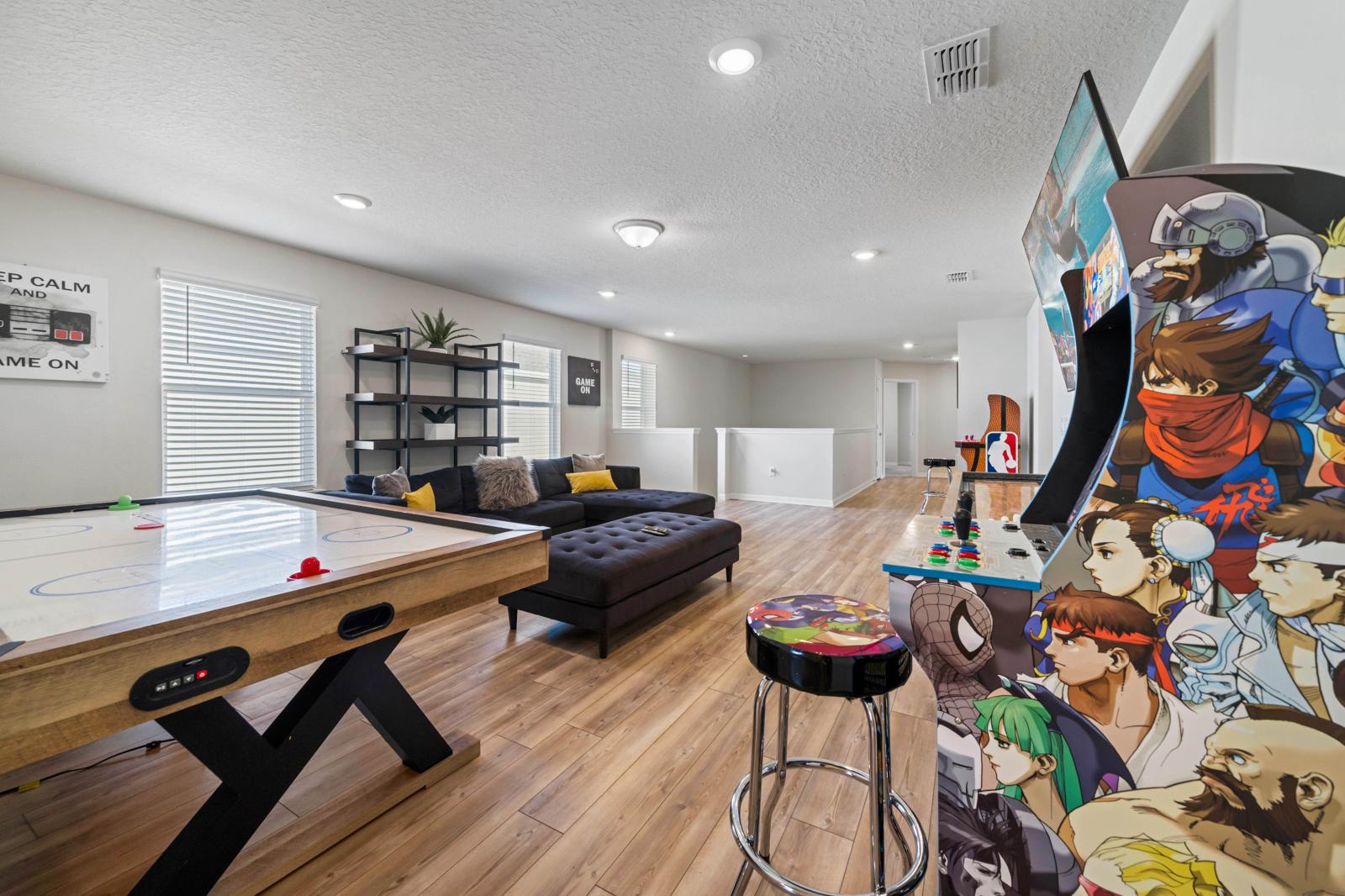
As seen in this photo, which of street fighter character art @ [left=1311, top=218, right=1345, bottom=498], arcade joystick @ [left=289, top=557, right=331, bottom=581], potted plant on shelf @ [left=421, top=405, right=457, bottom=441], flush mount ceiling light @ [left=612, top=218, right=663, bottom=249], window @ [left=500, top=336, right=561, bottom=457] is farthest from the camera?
window @ [left=500, top=336, right=561, bottom=457]

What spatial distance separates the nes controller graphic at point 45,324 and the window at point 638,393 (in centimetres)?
510

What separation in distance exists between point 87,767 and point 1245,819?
9.84ft

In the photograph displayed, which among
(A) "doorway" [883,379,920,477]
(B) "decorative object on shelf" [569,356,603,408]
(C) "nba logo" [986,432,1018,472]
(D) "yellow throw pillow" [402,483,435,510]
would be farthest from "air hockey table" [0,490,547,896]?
(A) "doorway" [883,379,920,477]

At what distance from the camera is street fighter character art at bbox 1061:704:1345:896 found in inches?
29.7

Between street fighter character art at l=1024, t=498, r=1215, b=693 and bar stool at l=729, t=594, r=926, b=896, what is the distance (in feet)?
1.28

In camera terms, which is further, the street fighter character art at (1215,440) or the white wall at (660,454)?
the white wall at (660,454)

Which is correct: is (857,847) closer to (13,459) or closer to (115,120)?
(115,120)

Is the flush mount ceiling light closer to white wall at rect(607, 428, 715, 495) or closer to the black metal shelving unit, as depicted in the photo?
the black metal shelving unit

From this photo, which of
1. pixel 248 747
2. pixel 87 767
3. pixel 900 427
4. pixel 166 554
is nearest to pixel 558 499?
pixel 87 767

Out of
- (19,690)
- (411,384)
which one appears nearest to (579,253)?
(411,384)

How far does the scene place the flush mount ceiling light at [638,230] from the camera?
10.7 feet

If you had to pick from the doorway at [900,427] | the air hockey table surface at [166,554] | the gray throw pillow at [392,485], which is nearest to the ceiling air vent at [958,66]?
the air hockey table surface at [166,554]

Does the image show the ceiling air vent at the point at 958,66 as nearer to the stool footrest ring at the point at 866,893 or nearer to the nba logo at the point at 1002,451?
the stool footrest ring at the point at 866,893

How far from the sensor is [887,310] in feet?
19.2
